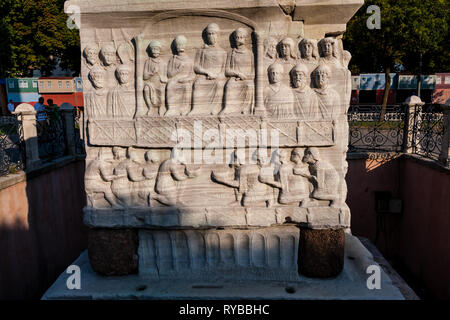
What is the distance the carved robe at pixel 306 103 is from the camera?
3.17 m

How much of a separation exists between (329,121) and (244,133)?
86 cm

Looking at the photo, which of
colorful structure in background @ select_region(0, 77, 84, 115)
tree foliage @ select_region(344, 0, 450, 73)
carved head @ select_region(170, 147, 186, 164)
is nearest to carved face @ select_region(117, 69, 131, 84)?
carved head @ select_region(170, 147, 186, 164)

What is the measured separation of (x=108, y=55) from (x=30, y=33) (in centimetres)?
1511

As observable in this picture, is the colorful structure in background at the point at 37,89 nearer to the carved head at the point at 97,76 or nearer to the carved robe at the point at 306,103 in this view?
the carved head at the point at 97,76

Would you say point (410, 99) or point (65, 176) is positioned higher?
point (410, 99)

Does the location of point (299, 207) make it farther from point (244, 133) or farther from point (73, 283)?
point (73, 283)

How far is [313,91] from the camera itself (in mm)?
3180

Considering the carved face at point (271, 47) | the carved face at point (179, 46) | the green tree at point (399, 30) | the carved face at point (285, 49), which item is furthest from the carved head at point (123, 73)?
the green tree at point (399, 30)

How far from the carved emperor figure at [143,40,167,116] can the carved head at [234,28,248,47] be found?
30.9 inches

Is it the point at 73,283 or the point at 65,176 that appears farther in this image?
the point at 65,176

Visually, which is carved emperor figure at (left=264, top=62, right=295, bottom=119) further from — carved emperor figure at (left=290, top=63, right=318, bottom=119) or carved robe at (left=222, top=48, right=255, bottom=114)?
carved robe at (left=222, top=48, right=255, bottom=114)

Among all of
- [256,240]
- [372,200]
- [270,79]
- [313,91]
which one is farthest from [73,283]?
[372,200]

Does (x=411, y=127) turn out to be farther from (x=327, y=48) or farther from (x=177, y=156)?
(x=177, y=156)

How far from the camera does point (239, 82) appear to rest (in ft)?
10.6
